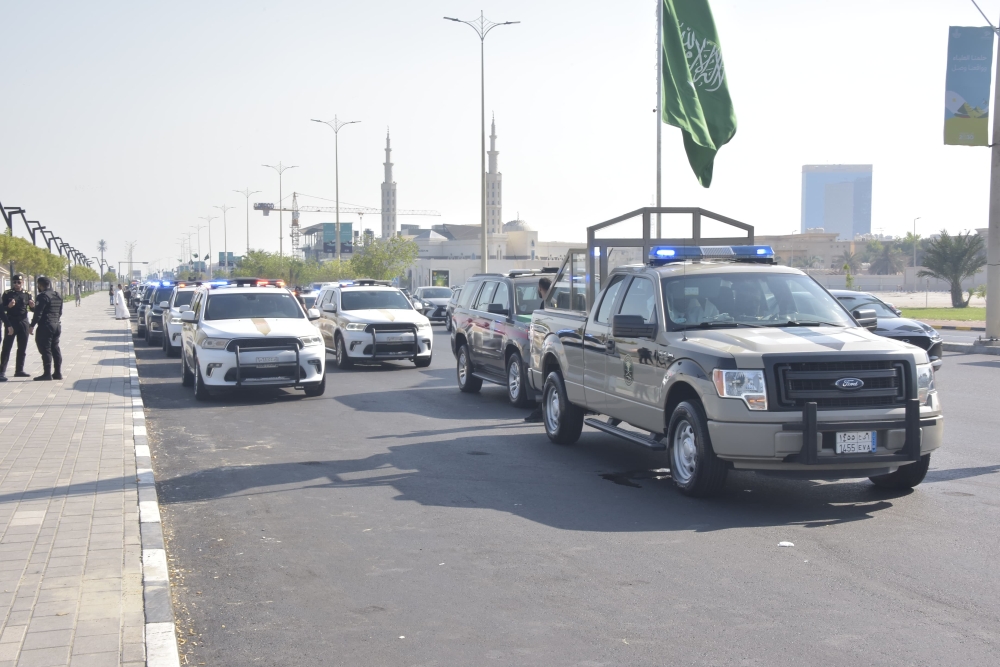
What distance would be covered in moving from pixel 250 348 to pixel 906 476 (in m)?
10.2

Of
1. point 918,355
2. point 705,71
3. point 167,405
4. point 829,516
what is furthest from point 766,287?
point 167,405

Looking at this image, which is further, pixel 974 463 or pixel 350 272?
pixel 350 272

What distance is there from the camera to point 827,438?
7484 millimetres

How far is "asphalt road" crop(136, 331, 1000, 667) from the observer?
195 inches

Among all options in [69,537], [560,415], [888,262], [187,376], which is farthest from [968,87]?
[888,262]

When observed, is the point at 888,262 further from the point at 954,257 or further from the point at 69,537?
the point at 69,537

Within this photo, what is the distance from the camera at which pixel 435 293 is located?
145 ft

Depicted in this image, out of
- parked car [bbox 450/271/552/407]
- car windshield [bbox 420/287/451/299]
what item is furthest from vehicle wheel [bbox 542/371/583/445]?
car windshield [bbox 420/287/451/299]

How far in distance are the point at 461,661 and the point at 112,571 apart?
8.15 ft

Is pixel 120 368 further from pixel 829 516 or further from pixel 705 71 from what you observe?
pixel 829 516

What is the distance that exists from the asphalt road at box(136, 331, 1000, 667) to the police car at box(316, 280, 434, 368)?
892 cm

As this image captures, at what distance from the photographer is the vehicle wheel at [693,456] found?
791 centimetres

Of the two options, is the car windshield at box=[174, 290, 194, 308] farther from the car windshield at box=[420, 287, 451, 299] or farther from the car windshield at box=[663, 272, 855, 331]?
the car windshield at box=[663, 272, 855, 331]

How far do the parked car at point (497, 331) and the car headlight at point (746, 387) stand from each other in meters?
6.58
